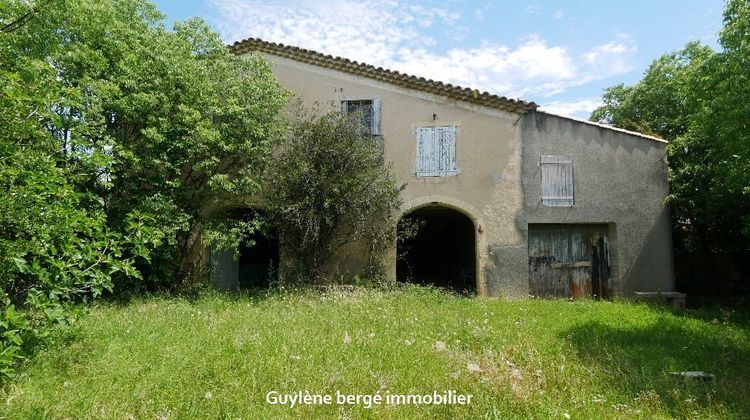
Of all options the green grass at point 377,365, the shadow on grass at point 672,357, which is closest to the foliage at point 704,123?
the shadow on grass at point 672,357

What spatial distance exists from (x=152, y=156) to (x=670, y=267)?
494 inches

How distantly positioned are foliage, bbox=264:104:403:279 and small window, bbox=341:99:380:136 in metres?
0.63

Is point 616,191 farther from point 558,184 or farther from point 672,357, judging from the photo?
point 672,357

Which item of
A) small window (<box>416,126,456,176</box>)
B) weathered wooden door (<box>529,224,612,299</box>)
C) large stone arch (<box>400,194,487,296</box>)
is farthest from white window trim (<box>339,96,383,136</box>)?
weathered wooden door (<box>529,224,612,299</box>)

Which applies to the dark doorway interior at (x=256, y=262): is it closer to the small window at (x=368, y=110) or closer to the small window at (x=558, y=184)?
the small window at (x=368, y=110)

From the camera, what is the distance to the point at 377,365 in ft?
15.6

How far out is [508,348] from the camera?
539 centimetres

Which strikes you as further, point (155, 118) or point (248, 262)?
point (248, 262)

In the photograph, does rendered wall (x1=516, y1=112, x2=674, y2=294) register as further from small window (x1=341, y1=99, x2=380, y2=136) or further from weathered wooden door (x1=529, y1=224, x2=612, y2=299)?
small window (x1=341, y1=99, x2=380, y2=136)

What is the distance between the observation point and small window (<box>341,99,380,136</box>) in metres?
11.7

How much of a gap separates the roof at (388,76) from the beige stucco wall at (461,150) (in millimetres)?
159

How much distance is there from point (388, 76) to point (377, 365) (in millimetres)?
8680

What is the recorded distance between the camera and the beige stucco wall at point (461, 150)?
1134 cm

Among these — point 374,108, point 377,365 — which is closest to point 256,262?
point 374,108
